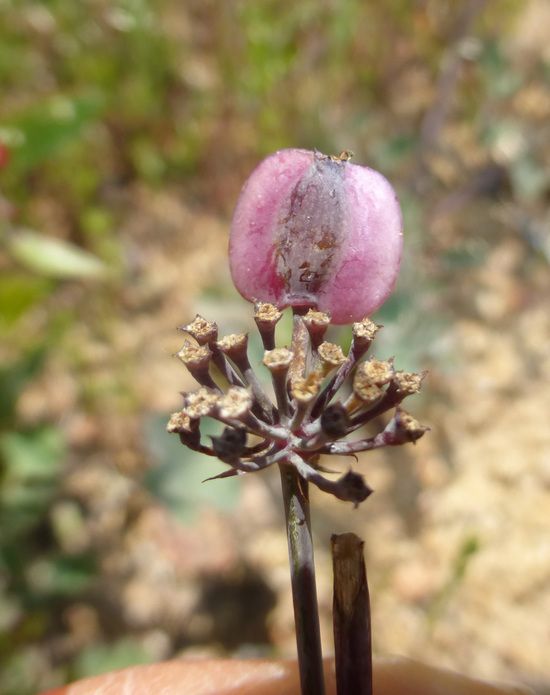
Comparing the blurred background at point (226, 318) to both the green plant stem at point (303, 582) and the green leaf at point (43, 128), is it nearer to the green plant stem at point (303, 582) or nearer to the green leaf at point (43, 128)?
the green leaf at point (43, 128)

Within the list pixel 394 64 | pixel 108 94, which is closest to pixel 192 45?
pixel 108 94

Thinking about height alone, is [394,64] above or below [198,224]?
above

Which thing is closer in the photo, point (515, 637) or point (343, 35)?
point (515, 637)

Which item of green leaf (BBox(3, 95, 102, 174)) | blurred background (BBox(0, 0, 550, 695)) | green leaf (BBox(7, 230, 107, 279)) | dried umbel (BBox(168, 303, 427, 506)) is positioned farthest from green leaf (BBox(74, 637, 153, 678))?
green leaf (BBox(3, 95, 102, 174))

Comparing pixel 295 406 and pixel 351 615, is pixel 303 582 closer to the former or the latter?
pixel 351 615

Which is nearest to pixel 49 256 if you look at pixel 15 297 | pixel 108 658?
pixel 15 297

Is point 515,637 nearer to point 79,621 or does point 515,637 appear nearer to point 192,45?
point 79,621

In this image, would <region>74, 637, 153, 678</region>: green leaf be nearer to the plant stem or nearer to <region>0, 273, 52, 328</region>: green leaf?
<region>0, 273, 52, 328</region>: green leaf
